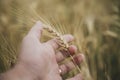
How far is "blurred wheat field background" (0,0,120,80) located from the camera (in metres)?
1.92

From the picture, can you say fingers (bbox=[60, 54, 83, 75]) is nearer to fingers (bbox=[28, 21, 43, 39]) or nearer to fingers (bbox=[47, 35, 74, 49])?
fingers (bbox=[47, 35, 74, 49])

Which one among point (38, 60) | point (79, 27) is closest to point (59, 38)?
point (38, 60)

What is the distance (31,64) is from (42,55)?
7 centimetres

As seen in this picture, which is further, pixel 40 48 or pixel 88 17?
pixel 88 17

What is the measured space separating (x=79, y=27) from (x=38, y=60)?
374mm

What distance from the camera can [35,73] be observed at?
6.20 ft

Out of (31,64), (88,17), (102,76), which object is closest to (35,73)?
(31,64)

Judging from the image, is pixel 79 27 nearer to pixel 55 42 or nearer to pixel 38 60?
pixel 55 42

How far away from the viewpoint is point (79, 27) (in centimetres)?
220

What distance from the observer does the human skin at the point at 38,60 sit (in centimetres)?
187

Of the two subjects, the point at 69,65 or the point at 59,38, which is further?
the point at 69,65

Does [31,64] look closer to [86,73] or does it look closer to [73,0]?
[86,73]

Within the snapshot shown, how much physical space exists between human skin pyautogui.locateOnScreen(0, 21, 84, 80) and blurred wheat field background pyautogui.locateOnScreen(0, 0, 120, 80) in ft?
0.10

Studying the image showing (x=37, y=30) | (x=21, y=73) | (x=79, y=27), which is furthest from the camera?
(x=79, y=27)
